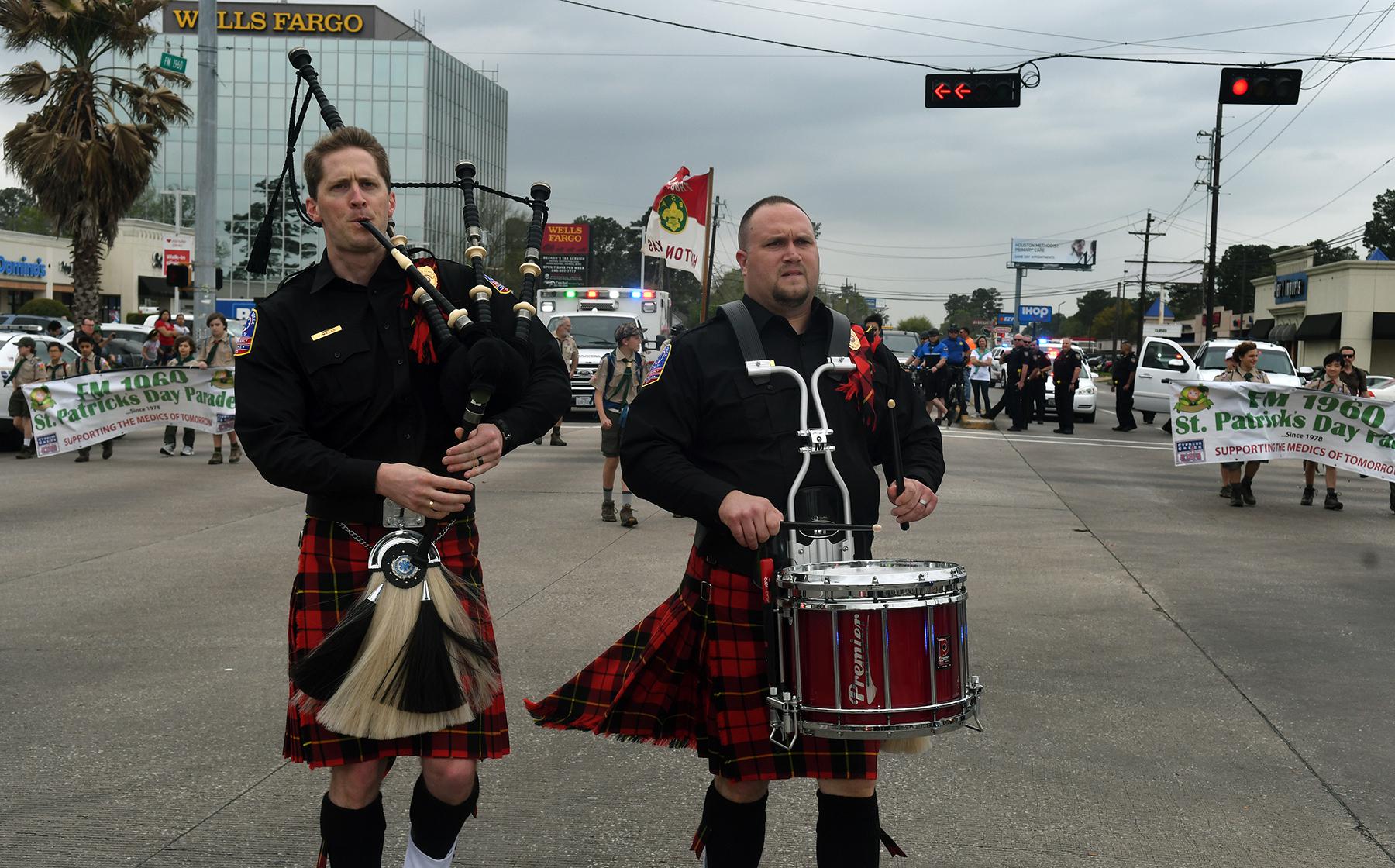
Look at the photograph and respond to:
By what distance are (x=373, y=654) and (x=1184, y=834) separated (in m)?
2.82

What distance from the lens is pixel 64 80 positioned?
27.4 meters

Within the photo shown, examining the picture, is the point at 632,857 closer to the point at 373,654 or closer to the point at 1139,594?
the point at 373,654

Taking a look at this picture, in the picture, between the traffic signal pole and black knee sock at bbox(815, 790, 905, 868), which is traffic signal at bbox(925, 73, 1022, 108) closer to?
black knee sock at bbox(815, 790, 905, 868)

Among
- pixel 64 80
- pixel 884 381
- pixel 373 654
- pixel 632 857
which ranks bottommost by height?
pixel 632 857

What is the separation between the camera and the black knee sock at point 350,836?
123 inches

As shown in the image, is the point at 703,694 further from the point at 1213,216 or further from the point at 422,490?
the point at 1213,216

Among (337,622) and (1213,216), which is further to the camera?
(1213,216)

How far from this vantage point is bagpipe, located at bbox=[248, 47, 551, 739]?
117 inches

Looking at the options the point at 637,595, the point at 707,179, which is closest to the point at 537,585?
the point at 637,595

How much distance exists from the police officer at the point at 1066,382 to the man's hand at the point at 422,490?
22.9 meters

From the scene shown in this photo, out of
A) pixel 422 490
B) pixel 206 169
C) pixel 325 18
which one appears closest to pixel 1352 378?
pixel 422 490

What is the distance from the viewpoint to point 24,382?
16.5m

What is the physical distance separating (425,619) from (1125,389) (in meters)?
25.7

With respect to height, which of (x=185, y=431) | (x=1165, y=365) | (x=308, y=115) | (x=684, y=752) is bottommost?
(x=684, y=752)
